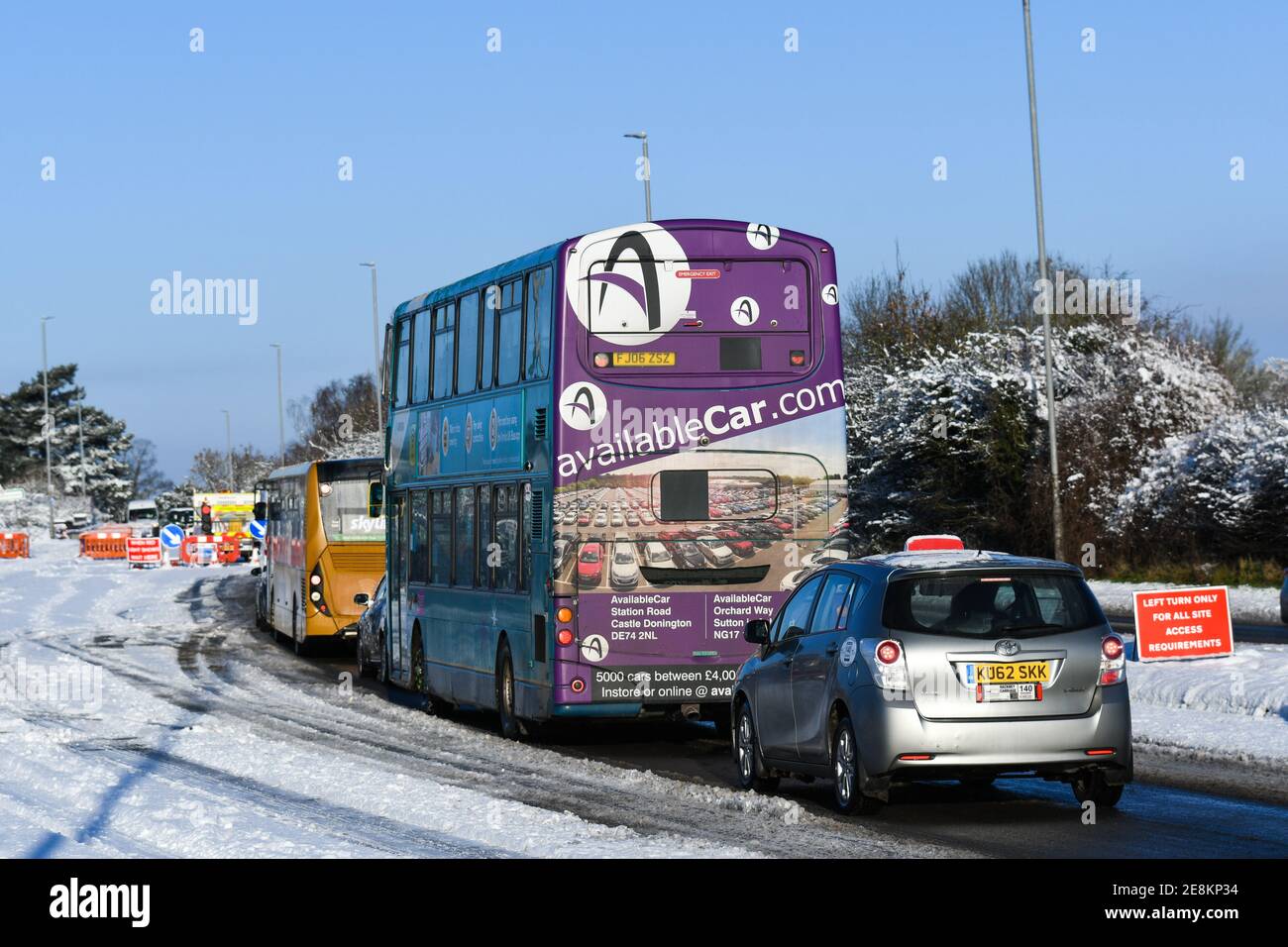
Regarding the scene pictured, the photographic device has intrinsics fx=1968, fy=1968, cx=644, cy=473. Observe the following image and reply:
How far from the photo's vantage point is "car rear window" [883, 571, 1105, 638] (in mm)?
11992

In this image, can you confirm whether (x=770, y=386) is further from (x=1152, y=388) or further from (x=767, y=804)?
(x=1152, y=388)

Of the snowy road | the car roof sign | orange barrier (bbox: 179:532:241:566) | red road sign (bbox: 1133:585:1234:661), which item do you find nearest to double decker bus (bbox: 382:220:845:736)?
the snowy road

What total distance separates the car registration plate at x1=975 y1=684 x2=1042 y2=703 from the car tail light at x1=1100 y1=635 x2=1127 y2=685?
1.50 feet

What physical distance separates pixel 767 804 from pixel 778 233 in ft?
20.1

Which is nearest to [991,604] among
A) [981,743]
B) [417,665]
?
[981,743]

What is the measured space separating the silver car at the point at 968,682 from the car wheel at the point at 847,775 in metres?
0.01

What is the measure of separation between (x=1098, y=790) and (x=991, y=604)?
142 cm

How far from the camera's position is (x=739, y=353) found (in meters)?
17.1

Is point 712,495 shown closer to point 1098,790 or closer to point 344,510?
point 1098,790

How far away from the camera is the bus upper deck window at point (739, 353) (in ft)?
56.1

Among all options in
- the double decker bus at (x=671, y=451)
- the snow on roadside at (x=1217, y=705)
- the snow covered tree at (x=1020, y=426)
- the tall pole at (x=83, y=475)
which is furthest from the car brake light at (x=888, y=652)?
the tall pole at (x=83, y=475)

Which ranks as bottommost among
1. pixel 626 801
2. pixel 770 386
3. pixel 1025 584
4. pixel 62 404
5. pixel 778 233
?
pixel 626 801
